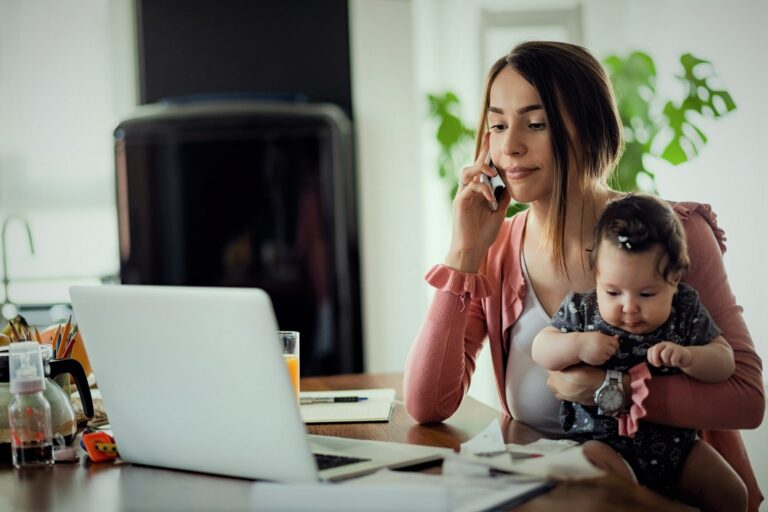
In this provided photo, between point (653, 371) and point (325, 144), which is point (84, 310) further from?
point (325, 144)

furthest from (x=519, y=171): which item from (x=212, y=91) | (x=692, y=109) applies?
(x=212, y=91)

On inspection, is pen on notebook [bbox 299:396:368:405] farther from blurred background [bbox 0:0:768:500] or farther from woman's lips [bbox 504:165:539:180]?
blurred background [bbox 0:0:768:500]

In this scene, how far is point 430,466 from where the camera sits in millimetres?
1178

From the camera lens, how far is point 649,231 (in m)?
1.30

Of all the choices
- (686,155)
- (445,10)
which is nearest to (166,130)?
(445,10)

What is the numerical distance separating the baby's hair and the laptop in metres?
0.39

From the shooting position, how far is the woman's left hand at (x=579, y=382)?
1341mm

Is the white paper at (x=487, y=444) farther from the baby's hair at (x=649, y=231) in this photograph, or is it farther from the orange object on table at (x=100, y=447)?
the orange object on table at (x=100, y=447)

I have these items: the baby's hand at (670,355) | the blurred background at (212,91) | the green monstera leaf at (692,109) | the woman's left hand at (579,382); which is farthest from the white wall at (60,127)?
the baby's hand at (670,355)

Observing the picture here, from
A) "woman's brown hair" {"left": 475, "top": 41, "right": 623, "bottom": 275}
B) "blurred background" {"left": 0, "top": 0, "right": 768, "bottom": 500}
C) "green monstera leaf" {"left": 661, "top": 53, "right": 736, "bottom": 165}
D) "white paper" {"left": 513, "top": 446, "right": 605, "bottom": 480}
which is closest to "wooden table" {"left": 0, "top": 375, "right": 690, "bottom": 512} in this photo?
"white paper" {"left": 513, "top": 446, "right": 605, "bottom": 480}

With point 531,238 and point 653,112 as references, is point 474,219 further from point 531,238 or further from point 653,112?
point 653,112

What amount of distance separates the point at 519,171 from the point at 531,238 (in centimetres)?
16

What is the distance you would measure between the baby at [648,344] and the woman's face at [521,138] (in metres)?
0.23

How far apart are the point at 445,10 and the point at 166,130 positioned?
122 centimetres
